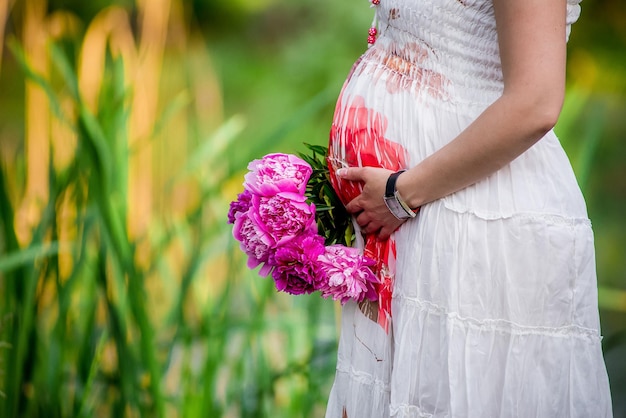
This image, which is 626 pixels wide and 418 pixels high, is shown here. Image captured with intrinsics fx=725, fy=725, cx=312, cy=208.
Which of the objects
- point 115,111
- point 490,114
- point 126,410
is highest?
point 115,111

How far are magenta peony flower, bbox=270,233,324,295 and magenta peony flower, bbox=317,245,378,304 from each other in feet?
0.04

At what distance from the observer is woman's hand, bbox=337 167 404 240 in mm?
1031

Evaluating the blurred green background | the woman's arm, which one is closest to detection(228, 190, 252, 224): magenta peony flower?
the woman's arm

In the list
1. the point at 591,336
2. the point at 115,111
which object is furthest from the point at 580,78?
the point at 591,336

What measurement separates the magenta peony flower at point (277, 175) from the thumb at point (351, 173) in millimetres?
48

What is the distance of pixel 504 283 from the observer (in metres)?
0.96

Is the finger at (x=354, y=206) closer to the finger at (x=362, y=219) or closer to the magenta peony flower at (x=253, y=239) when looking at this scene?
the finger at (x=362, y=219)

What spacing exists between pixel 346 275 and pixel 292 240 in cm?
9

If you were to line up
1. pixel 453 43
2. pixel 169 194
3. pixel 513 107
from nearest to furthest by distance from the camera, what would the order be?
pixel 513 107
pixel 453 43
pixel 169 194

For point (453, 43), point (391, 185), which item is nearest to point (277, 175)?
point (391, 185)

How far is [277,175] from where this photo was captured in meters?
1.07

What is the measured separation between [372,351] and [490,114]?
38 cm

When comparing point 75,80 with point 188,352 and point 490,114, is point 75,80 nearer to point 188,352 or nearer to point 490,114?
point 188,352

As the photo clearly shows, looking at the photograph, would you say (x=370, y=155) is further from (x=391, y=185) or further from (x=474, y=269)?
(x=474, y=269)
